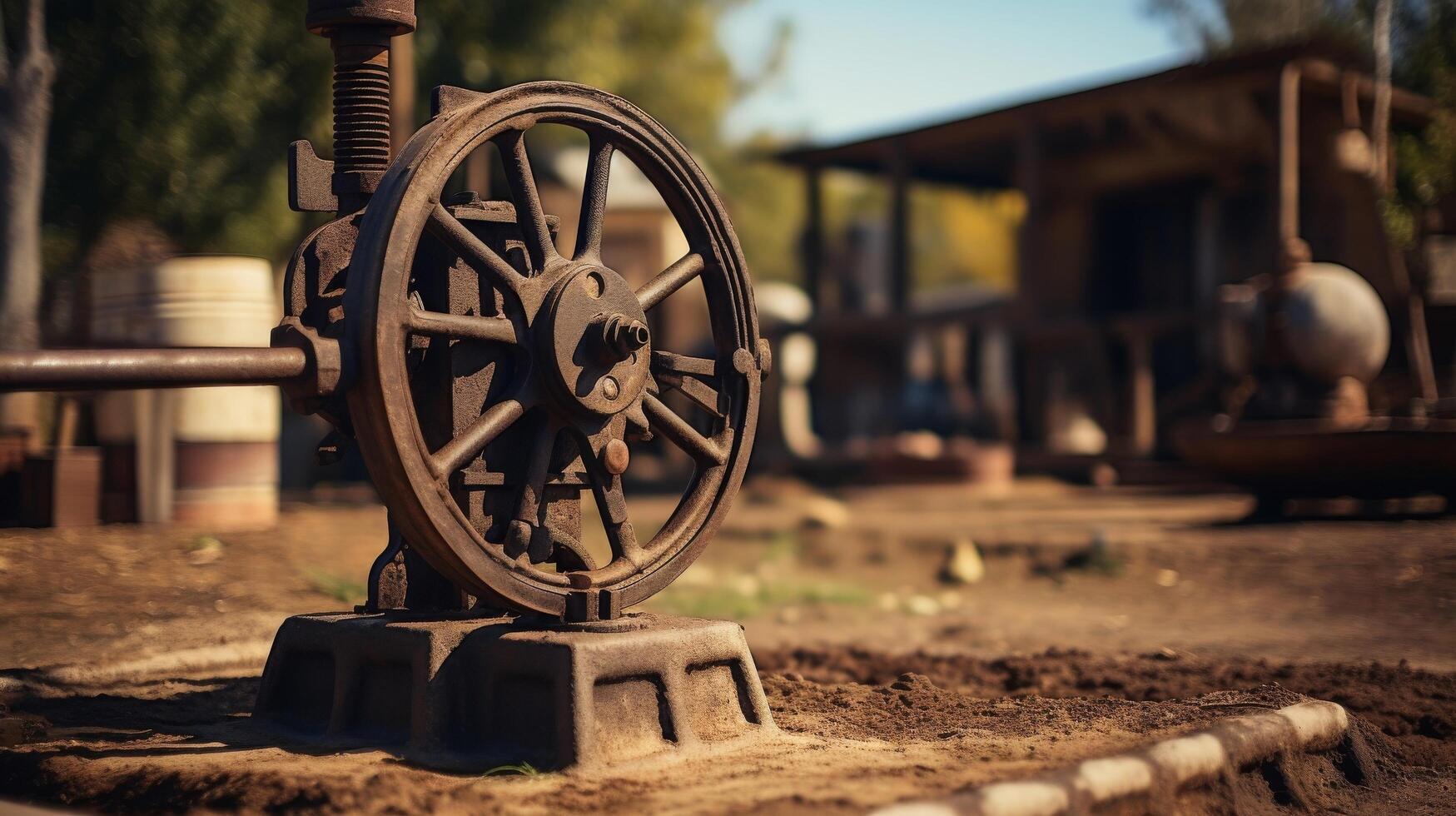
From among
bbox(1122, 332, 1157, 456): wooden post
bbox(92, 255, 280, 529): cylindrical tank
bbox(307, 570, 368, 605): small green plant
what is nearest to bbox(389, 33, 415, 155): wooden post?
bbox(92, 255, 280, 529): cylindrical tank

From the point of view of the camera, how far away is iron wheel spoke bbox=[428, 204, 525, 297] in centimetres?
399

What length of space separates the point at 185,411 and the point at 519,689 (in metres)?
4.88

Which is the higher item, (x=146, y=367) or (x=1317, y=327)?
(x=1317, y=327)

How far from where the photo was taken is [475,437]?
13.1ft

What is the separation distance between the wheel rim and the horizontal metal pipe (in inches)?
8.5

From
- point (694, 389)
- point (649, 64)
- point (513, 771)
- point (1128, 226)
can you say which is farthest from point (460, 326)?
point (649, 64)

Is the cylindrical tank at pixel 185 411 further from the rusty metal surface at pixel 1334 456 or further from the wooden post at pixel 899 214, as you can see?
the wooden post at pixel 899 214

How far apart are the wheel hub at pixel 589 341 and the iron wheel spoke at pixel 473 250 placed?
13 centimetres

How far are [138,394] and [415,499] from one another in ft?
16.2

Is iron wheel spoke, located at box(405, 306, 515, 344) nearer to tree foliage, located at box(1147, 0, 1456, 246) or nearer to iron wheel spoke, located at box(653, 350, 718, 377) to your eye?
iron wheel spoke, located at box(653, 350, 718, 377)

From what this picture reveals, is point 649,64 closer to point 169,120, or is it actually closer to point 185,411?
point 169,120

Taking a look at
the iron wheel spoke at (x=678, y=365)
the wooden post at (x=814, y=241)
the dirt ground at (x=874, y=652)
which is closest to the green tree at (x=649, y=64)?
the wooden post at (x=814, y=241)

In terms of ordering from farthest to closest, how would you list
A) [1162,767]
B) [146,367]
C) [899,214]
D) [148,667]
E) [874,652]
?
[899,214], [874,652], [148,667], [146,367], [1162,767]

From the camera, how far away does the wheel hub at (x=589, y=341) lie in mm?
4109
